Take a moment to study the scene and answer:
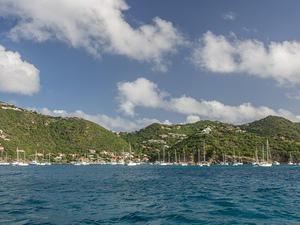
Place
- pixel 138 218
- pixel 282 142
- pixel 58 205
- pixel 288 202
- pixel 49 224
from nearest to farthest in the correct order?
pixel 49 224
pixel 138 218
pixel 58 205
pixel 288 202
pixel 282 142

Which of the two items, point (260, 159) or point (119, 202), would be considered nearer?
point (119, 202)

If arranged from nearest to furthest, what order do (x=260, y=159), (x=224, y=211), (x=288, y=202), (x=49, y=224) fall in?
1. (x=49, y=224)
2. (x=224, y=211)
3. (x=288, y=202)
4. (x=260, y=159)

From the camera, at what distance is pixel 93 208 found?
71.6 feet

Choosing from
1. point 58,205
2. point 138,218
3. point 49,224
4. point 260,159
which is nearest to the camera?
point 49,224

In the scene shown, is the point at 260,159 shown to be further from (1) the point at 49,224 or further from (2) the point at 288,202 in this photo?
(1) the point at 49,224

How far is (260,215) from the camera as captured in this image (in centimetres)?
1916

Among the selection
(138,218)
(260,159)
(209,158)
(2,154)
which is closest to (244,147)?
(260,159)

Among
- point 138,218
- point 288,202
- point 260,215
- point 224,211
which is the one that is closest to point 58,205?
point 138,218

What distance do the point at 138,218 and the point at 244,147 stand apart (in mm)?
197004

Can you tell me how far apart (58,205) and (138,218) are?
29.9 ft

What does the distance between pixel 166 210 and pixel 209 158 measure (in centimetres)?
17528

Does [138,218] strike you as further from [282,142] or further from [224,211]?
[282,142]

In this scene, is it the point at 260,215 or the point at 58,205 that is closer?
the point at 260,215

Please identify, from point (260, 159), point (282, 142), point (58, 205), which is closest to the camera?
point (58, 205)
